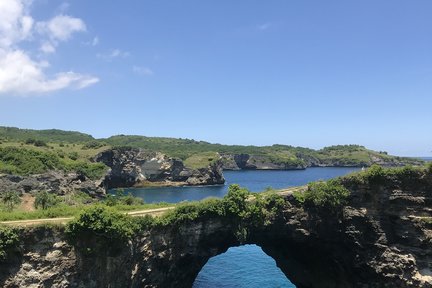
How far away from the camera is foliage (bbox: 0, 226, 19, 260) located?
32.3 meters

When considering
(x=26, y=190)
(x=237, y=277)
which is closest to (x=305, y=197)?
(x=237, y=277)

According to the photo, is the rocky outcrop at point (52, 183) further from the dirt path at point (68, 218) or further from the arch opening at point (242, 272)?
the dirt path at point (68, 218)

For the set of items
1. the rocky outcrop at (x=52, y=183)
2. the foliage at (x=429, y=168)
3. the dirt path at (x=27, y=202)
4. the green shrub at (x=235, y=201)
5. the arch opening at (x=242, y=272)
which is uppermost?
the foliage at (x=429, y=168)

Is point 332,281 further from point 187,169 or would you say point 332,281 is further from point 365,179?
point 187,169

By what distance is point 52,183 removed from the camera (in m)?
103

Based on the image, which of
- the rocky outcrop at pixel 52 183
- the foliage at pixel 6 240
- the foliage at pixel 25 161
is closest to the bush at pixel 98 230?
the foliage at pixel 6 240

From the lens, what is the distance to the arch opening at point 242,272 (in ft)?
170

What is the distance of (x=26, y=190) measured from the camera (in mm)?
91625

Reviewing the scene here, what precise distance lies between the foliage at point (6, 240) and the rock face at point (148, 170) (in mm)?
125999

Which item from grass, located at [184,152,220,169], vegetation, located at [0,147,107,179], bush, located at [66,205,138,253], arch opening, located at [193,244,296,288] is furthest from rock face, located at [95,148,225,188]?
bush, located at [66,205,138,253]

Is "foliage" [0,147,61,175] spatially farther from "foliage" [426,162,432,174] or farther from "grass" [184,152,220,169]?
"foliage" [426,162,432,174]

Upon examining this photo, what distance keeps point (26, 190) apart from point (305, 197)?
70.3 metres

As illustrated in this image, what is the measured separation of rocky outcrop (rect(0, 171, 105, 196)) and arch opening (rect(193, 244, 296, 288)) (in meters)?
50.3

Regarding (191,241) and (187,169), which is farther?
(187,169)
